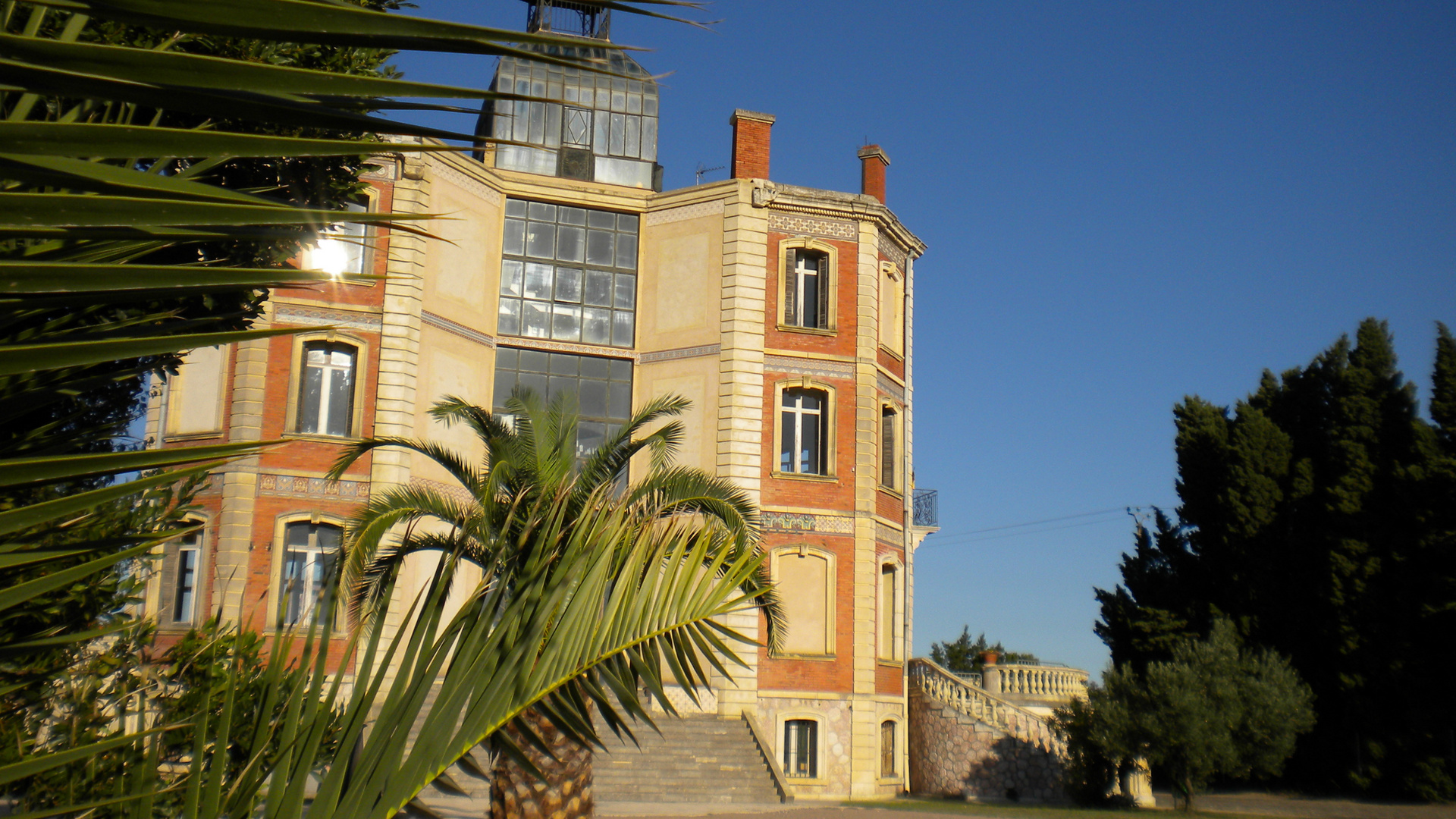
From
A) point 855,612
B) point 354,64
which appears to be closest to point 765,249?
point 855,612

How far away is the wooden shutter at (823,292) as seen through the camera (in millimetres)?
27750

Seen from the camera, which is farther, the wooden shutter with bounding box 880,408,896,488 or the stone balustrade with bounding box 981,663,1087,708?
the stone balustrade with bounding box 981,663,1087,708

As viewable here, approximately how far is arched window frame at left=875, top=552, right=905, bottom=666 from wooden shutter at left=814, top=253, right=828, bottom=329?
5529 millimetres

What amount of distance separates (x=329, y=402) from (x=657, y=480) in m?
11.9

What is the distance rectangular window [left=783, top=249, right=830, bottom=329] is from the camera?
2775 cm

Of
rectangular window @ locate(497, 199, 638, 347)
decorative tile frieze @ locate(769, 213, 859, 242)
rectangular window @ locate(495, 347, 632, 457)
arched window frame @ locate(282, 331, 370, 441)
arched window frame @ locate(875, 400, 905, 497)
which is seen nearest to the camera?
arched window frame @ locate(282, 331, 370, 441)

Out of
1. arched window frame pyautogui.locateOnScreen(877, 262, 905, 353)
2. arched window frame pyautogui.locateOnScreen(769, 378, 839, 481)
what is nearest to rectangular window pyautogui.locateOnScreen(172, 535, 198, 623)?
arched window frame pyautogui.locateOnScreen(769, 378, 839, 481)

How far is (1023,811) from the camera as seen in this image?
74.2 feet

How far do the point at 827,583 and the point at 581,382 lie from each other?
714cm

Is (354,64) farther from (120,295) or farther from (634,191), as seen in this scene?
(634,191)

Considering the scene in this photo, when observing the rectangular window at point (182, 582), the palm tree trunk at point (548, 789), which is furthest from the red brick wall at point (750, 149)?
the palm tree trunk at point (548, 789)

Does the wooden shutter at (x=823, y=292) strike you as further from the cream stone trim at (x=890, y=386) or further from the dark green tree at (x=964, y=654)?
the dark green tree at (x=964, y=654)

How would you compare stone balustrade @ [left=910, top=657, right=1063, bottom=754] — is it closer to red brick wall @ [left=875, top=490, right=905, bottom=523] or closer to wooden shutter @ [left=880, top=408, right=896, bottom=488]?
red brick wall @ [left=875, top=490, right=905, bottom=523]

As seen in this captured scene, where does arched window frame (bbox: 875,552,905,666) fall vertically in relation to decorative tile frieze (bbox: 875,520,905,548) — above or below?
below
